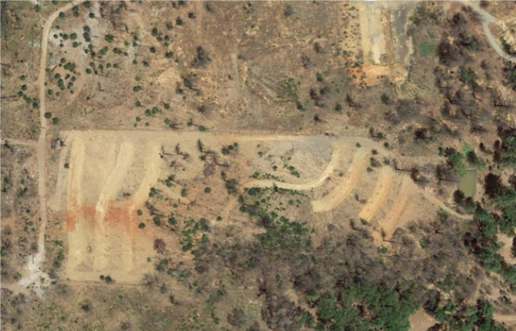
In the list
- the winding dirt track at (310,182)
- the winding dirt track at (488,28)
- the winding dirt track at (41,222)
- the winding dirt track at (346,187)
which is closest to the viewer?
the winding dirt track at (41,222)

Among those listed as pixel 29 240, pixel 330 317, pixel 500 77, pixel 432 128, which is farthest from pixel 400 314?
pixel 29 240

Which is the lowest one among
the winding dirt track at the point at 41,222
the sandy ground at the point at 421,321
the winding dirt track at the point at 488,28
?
the sandy ground at the point at 421,321

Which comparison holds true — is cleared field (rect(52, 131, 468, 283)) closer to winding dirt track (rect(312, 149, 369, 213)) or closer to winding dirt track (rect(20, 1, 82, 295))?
winding dirt track (rect(312, 149, 369, 213))

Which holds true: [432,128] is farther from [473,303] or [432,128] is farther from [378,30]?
[473,303]

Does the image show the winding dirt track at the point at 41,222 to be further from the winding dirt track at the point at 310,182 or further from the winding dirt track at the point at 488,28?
the winding dirt track at the point at 488,28

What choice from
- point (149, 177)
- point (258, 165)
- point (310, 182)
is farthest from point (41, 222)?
point (310, 182)

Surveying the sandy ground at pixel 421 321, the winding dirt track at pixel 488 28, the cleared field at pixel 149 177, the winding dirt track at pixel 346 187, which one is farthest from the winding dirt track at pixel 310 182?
the winding dirt track at pixel 488 28

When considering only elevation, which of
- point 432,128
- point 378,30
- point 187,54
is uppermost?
point 378,30

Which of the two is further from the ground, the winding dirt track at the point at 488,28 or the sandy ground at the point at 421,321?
the winding dirt track at the point at 488,28

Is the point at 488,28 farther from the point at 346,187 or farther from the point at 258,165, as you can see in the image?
the point at 258,165
